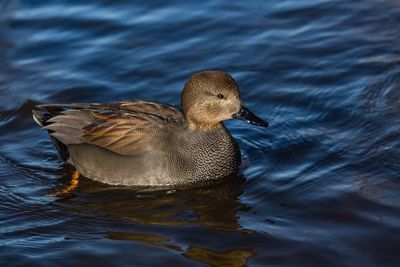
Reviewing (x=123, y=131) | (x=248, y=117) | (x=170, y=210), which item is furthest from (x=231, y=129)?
(x=170, y=210)

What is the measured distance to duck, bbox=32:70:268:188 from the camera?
24.3 feet

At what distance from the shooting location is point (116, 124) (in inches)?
301

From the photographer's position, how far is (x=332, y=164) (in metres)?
7.33

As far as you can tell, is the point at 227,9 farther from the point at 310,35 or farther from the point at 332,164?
the point at 332,164

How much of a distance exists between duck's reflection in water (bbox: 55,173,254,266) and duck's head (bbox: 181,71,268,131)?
0.54 metres

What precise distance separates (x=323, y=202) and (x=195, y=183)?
1.22 metres

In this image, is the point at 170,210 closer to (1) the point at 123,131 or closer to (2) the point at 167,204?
(2) the point at 167,204

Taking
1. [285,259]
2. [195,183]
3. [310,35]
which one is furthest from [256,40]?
[285,259]

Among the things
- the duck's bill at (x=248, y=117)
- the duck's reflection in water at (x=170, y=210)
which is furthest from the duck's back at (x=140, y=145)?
the duck's bill at (x=248, y=117)

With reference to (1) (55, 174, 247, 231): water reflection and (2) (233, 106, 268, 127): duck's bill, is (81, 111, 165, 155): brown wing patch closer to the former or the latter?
(1) (55, 174, 247, 231): water reflection

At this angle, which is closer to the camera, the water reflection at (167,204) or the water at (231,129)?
the water at (231,129)

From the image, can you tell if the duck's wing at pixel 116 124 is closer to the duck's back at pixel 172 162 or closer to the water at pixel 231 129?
the duck's back at pixel 172 162

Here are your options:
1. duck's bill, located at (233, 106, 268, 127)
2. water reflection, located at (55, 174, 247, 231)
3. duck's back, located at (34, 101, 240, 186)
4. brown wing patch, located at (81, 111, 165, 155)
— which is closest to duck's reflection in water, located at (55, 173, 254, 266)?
water reflection, located at (55, 174, 247, 231)

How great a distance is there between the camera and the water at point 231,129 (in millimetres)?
6320
